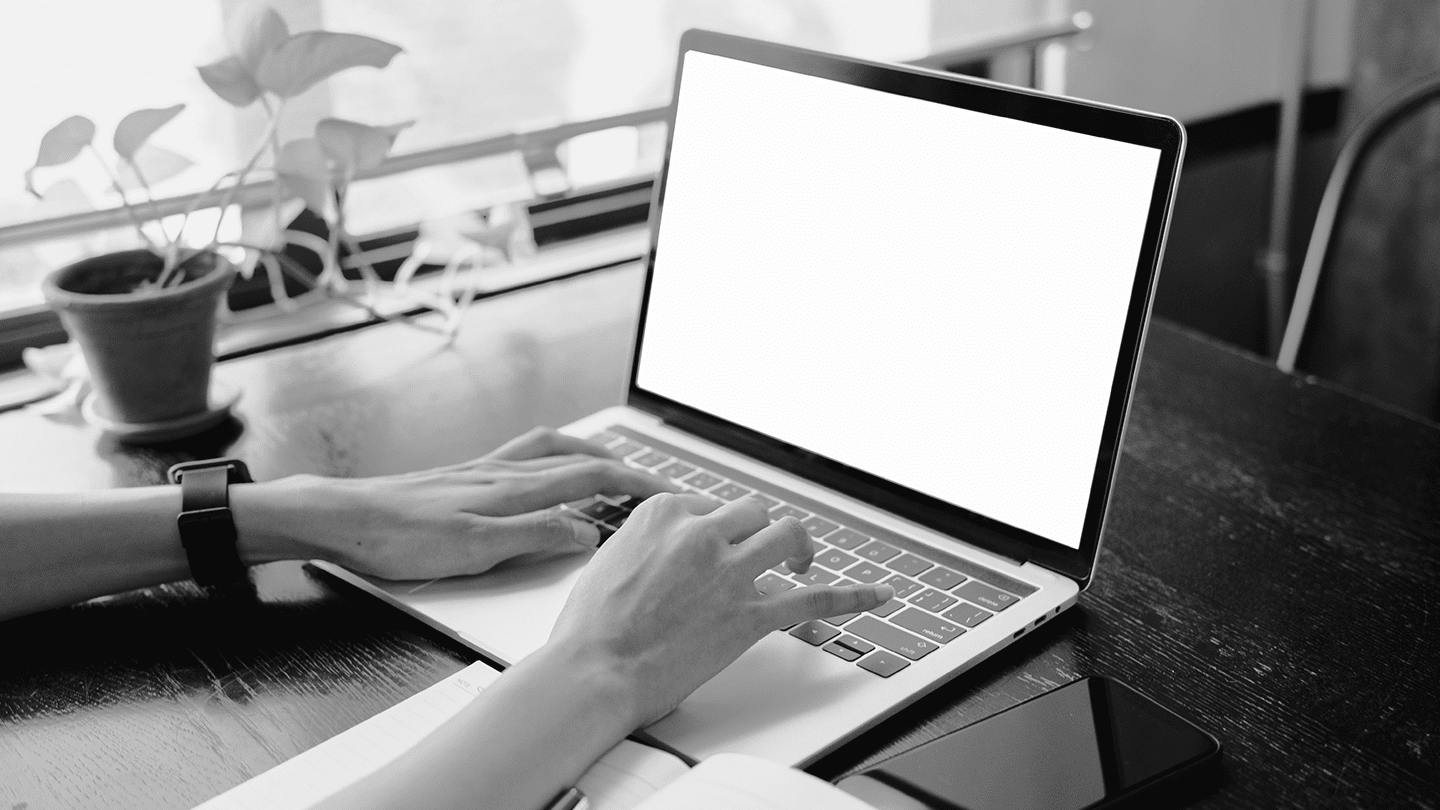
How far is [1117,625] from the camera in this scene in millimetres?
772

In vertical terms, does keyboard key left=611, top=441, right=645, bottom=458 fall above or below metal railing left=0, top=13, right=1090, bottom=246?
below

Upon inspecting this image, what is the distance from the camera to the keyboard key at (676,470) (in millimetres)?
939

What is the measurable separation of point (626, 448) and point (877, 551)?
0.80 feet

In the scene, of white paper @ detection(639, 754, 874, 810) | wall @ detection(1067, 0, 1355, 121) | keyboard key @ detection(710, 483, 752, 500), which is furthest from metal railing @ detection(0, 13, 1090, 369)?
white paper @ detection(639, 754, 874, 810)

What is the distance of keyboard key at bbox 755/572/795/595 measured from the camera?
2.58ft

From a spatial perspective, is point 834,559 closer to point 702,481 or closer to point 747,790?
point 702,481

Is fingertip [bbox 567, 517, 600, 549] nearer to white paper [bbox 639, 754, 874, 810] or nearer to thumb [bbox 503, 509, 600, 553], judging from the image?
thumb [bbox 503, 509, 600, 553]

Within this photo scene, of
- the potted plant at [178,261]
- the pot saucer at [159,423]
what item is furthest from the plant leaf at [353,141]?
the pot saucer at [159,423]

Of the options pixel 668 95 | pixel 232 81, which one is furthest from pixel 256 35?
pixel 668 95

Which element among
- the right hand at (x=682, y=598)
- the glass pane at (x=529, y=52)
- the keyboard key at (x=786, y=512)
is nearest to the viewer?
the right hand at (x=682, y=598)

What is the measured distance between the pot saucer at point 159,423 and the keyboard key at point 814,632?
611 millimetres

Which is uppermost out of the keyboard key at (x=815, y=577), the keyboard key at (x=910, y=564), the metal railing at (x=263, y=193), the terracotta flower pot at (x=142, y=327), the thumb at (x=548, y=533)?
the metal railing at (x=263, y=193)

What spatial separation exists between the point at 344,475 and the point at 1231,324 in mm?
1947

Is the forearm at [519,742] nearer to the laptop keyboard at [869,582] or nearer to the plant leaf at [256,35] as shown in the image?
the laptop keyboard at [869,582]
